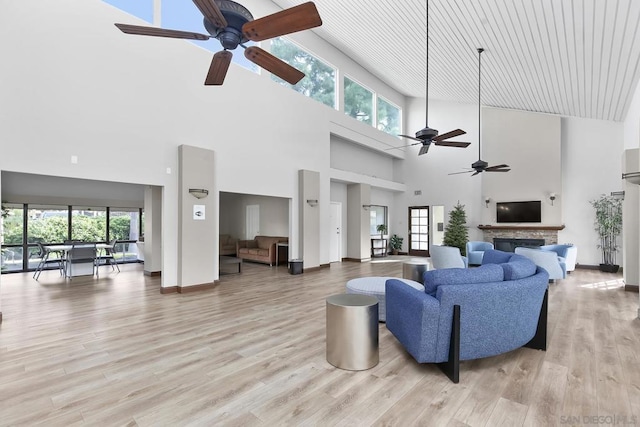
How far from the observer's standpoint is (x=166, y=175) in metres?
5.64

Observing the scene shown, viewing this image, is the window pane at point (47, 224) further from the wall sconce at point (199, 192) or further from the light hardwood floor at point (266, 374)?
the wall sconce at point (199, 192)

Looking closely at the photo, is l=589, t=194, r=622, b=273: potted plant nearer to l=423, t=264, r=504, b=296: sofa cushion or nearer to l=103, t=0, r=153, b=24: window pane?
l=423, t=264, r=504, b=296: sofa cushion

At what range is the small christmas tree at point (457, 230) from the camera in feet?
34.5

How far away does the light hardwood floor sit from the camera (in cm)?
213

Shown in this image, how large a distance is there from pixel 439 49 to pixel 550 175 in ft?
18.5

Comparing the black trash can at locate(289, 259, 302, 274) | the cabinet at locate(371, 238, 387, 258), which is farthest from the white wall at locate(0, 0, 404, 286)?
the cabinet at locate(371, 238, 387, 258)

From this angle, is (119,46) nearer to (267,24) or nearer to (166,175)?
(166,175)

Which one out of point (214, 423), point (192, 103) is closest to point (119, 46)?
point (192, 103)

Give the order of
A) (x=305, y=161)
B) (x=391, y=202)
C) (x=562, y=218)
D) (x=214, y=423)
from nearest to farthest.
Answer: (x=214, y=423) < (x=305, y=161) < (x=562, y=218) < (x=391, y=202)

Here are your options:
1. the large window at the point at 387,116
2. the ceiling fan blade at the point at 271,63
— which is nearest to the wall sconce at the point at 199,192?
the ceiling fan blade at the point at 271,63

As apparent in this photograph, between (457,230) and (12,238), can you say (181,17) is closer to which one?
(12,238)

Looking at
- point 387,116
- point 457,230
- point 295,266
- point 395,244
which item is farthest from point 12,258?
point 457,230

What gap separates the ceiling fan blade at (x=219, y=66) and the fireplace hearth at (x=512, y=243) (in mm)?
9632

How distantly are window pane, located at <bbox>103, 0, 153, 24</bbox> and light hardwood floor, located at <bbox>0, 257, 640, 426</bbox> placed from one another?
190 inches
